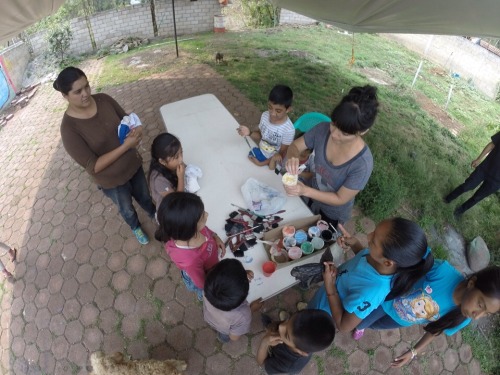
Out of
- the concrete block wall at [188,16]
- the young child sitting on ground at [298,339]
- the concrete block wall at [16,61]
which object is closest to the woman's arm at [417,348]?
the young child sitting on ground at [298,339]

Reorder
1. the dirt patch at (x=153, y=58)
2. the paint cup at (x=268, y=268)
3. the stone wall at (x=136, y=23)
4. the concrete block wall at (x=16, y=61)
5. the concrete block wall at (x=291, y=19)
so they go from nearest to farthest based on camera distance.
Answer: the paint cup at (x=268, y=268) → the dirt patch at (x=153, y=58) → the concrete block wall at (x=16, y=61) → the stone wall at (x=136, y=23) → the concrete block wall at (x=291, y=19)

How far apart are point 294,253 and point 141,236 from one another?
1.94 m

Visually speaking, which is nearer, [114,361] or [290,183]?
[290,183]

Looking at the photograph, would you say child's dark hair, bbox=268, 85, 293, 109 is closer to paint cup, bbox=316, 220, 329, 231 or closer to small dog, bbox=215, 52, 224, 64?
paint cup, bbox=316, 220, 329, 231

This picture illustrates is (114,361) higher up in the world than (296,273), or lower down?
lower down

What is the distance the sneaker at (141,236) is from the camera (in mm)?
3202

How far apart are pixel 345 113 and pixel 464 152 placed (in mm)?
5916

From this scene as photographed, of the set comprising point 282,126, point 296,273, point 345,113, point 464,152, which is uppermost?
point 345,113

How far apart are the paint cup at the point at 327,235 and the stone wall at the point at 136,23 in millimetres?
10851

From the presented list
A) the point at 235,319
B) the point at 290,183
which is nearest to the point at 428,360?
the point at 235,319

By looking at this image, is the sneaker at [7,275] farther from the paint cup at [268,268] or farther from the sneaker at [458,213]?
the sneaker at [458,213]

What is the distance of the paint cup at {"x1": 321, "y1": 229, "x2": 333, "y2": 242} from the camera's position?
2.18 meters

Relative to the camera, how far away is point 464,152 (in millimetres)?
6191

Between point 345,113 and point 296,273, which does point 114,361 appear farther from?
point 345,113
